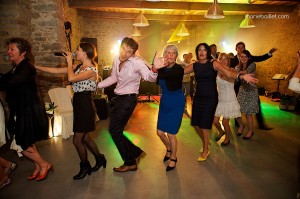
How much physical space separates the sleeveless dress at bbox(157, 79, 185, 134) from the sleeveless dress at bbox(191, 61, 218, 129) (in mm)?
387

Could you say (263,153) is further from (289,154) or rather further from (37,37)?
(37,37)

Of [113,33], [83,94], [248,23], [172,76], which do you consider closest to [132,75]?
[172,76]

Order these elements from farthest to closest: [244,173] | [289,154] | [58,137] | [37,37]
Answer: [37,37], [58,137], [289,154], [244,173]

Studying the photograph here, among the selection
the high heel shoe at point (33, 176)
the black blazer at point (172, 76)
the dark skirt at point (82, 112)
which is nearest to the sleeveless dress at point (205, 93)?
the black blazer at point (172, 76)

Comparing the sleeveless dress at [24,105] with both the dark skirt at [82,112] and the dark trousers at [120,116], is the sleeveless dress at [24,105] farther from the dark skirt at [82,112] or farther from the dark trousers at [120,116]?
the dark trousers at [120,116]

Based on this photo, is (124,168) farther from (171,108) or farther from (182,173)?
(171,108)

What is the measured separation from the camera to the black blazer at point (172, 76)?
109 inches

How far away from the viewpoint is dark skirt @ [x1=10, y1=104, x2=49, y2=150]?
2508 millimetres

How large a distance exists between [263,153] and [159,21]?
911 centimetres

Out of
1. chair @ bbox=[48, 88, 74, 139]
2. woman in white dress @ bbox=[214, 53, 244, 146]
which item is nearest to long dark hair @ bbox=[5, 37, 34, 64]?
chair @ bbox=[48, 88, 74, 139]

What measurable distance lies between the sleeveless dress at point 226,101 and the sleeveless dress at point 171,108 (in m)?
1.22

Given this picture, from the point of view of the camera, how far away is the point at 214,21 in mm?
11539

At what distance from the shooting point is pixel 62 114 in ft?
14.0

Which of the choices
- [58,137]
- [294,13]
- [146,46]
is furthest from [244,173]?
[146,46]
